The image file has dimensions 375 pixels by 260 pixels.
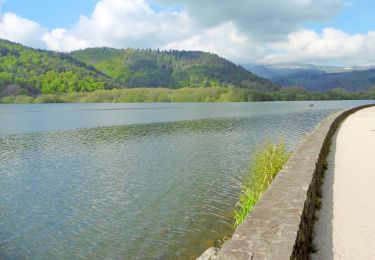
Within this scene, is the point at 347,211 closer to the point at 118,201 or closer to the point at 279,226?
the point at 279,226

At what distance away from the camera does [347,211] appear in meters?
7.23

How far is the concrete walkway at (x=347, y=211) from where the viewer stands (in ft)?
18.4

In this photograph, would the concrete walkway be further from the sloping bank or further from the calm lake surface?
the calm lake surface

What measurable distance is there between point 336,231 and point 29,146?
114 feet

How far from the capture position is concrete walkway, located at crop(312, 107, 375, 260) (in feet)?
18.4

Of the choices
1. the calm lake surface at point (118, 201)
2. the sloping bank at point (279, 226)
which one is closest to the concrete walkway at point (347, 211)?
the sloping bank at point (279, 226)

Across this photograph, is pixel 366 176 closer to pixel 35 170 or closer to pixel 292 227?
pixel 292 227

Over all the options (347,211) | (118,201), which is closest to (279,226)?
(347,211)

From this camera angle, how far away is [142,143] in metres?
36.2

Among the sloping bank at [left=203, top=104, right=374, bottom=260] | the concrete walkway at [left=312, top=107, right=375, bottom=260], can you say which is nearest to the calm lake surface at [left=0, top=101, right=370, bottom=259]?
the concrete walkway at [left=312, top=107, right=375, bottom=260]

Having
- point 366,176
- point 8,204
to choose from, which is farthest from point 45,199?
point 366,176

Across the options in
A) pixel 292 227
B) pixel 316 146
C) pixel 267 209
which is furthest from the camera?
pixel 316 146

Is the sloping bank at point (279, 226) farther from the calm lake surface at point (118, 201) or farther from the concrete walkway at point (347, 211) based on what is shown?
the calm lake surface at point (118, 201)

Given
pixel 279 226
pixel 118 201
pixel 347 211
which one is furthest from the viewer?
pixel 118 201
